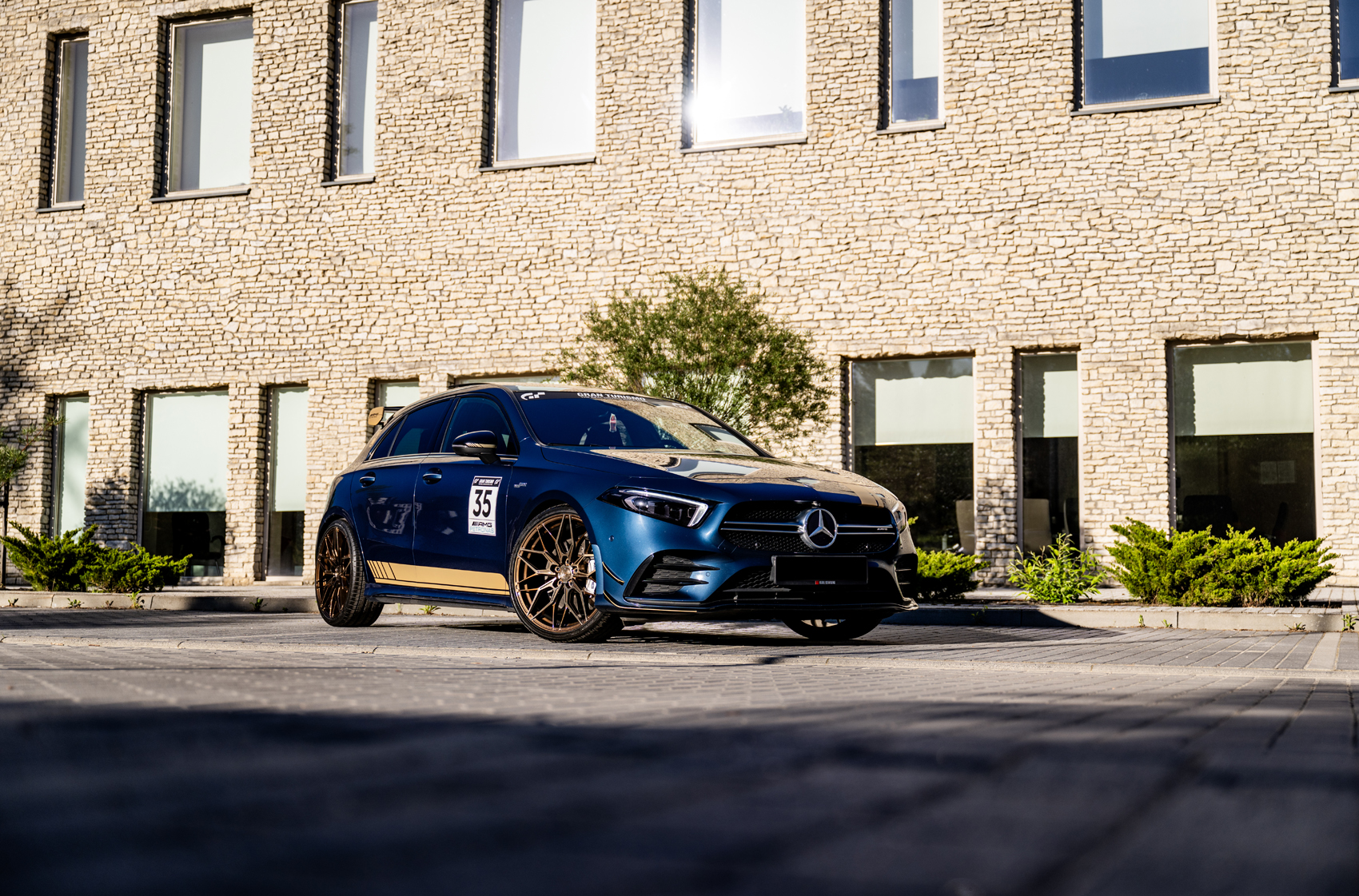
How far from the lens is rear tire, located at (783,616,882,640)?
9.18 m

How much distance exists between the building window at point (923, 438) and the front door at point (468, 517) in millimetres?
10018

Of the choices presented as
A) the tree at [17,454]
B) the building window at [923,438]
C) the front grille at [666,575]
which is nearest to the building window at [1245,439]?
the building window at [923,438]

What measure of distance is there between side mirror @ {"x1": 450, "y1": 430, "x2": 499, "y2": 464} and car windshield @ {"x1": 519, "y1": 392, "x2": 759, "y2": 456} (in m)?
0.32

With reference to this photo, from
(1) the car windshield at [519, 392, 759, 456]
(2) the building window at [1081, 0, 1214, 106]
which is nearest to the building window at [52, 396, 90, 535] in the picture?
(1) the car windshield at [519, 392, 759, 456]

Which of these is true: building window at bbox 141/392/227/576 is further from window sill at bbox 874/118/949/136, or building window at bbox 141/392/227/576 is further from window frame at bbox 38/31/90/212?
window sill at bbox 874/118/949/136

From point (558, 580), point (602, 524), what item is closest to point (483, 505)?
point (558, 580)

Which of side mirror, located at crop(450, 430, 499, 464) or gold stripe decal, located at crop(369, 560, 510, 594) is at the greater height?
side mirror, located at crop(450, 430, 499, 464)

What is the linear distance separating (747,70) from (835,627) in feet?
40.3

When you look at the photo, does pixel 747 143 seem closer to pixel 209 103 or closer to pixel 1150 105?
pixel 1150 105

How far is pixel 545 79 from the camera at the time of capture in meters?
20.7

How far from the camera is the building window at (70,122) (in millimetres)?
22922

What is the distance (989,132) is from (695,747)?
16.4 m

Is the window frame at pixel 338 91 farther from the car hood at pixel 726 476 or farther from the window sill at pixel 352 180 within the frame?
the car hood at pixel 726 476

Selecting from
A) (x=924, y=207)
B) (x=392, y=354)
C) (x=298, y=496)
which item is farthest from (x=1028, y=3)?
(x=298, y=496)
